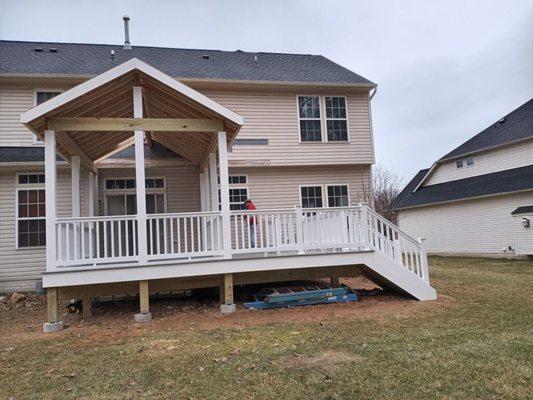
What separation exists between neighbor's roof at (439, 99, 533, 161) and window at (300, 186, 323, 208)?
1165 centimetres

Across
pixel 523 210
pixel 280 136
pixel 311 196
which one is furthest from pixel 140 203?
pixel 523 210

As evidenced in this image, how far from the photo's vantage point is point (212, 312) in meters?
7.96

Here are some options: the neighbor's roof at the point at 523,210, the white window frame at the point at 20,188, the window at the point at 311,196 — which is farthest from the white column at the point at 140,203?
the neighbor's roof at the point at 523,210

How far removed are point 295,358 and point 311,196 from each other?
28.8ft

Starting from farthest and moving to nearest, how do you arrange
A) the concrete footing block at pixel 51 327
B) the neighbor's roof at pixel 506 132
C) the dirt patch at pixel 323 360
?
the neighbor's roof at pixel 506 132
the concrete footing block at pixel 51 327
the dirt patch at pixel 323 360

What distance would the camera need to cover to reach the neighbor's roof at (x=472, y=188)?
727 inches

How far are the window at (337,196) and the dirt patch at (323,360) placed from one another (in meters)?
8.60

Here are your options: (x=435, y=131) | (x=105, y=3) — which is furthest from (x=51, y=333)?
(x=435, y=131)

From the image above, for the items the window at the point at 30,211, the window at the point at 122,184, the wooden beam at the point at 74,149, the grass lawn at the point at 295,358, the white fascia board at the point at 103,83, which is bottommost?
the grass lawn at the point at 295,358

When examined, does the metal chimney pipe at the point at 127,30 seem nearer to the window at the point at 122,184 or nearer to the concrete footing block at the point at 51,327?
the window at the point at 122,184

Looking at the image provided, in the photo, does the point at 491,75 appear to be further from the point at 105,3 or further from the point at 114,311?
the point at 114,311

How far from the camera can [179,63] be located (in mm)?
14062

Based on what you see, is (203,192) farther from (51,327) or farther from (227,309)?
(51,327)

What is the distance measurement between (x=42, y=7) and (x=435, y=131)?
4534 centimetres
